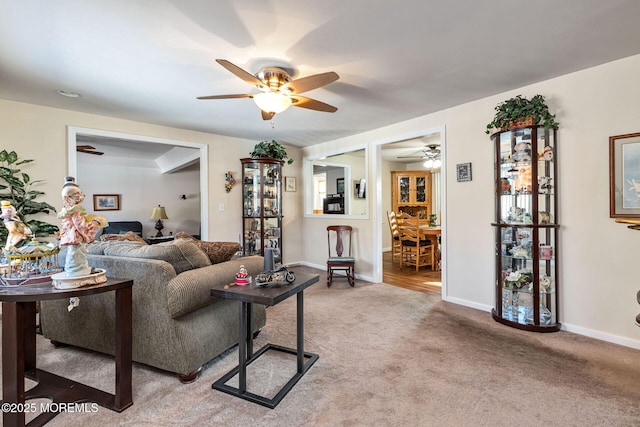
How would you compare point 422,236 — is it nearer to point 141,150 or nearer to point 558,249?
point 558,249

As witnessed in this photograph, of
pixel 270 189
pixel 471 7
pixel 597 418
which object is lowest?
pixel 597 418

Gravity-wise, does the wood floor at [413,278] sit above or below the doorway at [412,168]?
below

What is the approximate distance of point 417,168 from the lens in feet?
25.5

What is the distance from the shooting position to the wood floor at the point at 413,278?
4.35m

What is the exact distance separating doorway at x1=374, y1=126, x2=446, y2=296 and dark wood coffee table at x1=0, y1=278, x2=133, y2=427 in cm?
325

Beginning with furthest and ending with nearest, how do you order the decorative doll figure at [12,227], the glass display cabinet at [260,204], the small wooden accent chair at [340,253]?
the glass display cabinet at [260,204] < the small wooden accent chair at [340,253] < the decorative doll figure at [12,227]

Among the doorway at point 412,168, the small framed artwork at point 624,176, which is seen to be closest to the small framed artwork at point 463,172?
the doorway at point 412,168

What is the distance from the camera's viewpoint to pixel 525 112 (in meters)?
2.76

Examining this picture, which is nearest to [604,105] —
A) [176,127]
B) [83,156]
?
[176,127]

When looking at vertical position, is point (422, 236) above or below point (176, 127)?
below

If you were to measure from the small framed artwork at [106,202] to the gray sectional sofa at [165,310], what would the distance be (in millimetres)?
5366

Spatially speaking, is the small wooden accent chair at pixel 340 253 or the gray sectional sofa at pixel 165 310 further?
Result: the small wooden accent chair at pixel 340 253

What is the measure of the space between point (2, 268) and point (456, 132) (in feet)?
13.1

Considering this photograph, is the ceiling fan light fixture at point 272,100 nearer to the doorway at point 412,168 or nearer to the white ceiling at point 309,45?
the white ceiling at point 309,45
